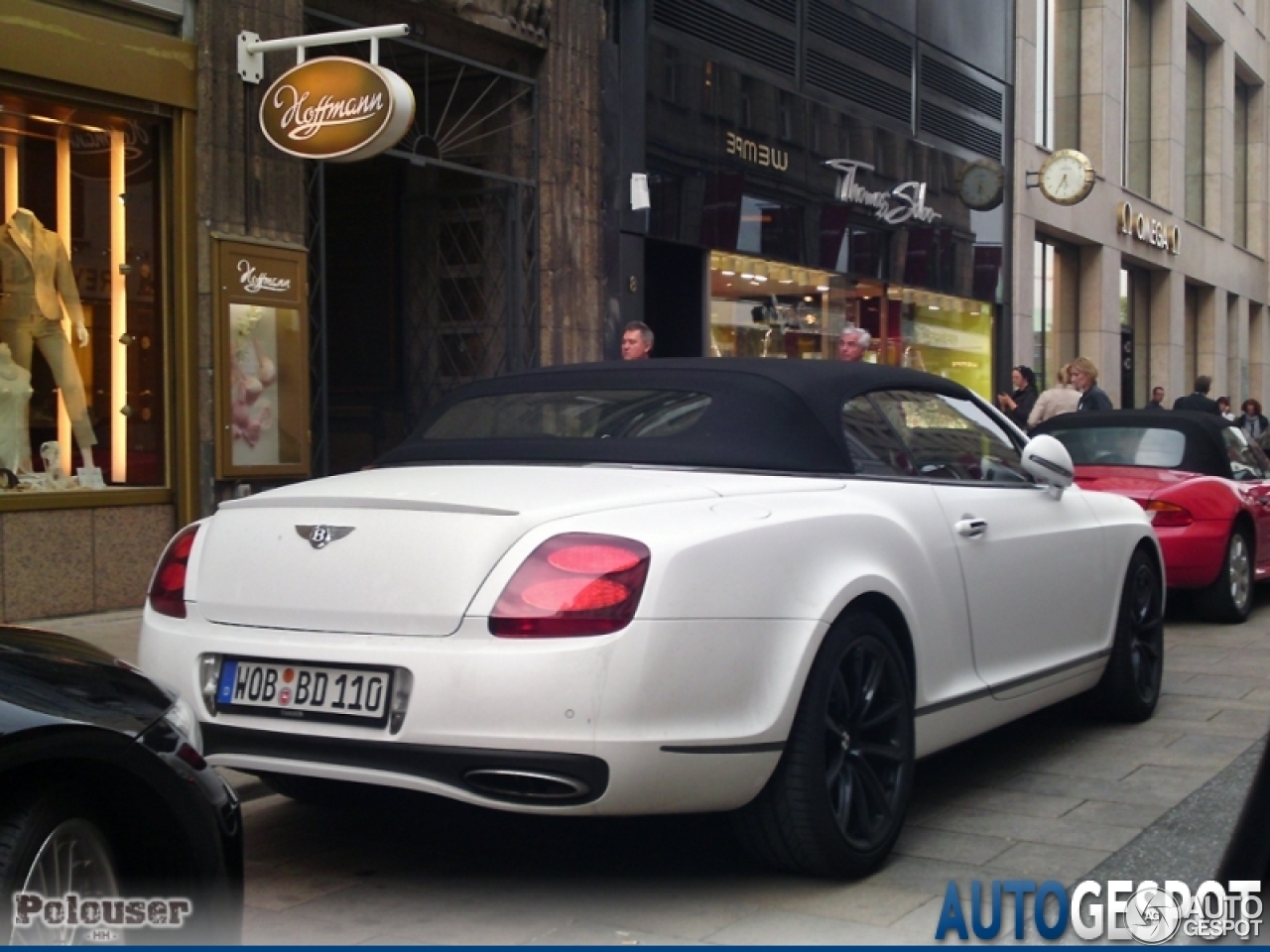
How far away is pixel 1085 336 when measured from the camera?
93.6ft

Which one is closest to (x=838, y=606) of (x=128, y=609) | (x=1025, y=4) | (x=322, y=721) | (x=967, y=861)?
(x=967, y=861)

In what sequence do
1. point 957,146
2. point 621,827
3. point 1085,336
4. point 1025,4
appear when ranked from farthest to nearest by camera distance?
point 1085,336 → point 1025,4 → point 957,146 → point 621,827

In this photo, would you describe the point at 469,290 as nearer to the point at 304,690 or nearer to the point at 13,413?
the point at 13,413

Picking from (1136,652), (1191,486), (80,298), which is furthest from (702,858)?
(80,298)

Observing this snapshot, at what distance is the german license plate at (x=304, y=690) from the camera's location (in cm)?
402

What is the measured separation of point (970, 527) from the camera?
525 centimetres

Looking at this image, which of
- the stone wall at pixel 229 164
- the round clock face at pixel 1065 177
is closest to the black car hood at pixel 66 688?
the stone wall at pixel 229 164

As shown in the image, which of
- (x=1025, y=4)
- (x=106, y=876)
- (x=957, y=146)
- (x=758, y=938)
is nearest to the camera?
(x=106, y=876)

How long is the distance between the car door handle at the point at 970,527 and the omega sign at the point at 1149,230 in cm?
2547

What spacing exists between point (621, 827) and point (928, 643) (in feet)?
3.57

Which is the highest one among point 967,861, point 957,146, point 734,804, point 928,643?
point 957,146

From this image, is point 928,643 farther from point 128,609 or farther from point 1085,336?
point 1085,336

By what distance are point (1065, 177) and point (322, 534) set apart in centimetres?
2157

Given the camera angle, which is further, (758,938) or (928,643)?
(928,643)
